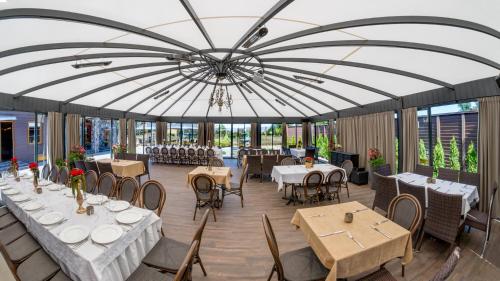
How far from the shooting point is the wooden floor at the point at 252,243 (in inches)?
103

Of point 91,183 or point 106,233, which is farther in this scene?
point 91,183

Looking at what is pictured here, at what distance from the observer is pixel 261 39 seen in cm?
349

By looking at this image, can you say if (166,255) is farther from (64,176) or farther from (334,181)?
(64,176)

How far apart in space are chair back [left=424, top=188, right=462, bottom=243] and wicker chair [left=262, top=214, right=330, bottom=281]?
2138mm

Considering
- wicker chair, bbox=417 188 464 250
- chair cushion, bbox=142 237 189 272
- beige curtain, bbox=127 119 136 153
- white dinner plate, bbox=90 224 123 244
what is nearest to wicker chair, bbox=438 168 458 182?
wicker chair, bbox=417 188 464 250

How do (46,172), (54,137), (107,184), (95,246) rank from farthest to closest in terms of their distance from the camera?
(54,137) < (46,172) < (107,184) < (95,246)

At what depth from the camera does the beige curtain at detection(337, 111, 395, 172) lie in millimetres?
6398

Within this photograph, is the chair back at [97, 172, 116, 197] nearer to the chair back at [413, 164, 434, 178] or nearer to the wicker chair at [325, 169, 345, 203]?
the wicker chair at [325, 169, 345, 203]

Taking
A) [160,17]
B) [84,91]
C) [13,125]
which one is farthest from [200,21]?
[13,125]

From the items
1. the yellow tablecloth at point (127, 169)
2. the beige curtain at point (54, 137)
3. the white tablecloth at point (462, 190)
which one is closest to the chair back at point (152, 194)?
the yellow tablecloth at point (127, 169)

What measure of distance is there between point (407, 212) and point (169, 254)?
2.97 metres

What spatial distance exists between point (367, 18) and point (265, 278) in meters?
3.55

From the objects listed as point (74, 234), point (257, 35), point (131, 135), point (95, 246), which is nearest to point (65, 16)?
point (257, 35)

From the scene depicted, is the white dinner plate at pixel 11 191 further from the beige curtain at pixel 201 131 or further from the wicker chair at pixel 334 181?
the beige curtain at pixel 201 131
